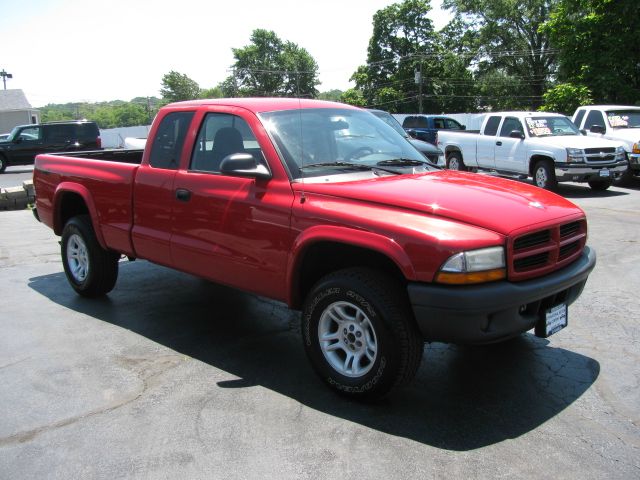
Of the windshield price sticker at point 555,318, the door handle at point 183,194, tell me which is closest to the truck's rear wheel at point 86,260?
the door handle at point 183,194

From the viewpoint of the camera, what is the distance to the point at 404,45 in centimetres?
6456

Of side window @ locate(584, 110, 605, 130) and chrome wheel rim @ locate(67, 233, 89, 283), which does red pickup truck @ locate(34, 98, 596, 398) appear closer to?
chrome wheel rim @ locate(67, 233, 89, 283)

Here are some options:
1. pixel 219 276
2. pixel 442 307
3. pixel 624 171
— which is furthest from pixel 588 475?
pixel 624 171

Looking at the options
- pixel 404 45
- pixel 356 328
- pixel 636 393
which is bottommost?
pixel 636 393

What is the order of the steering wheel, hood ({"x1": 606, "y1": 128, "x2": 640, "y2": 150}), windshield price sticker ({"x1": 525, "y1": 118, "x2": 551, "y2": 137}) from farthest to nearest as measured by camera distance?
hood ({"x1": 606, "y1": 128, "x2": 640, "y2": 150}), windshield price sticker ({"x1": 525, "y1": 118, "x2": 551, "y2": 137}), the steering wheel

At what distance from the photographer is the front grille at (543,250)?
3477mm

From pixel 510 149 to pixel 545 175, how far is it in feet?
4.04

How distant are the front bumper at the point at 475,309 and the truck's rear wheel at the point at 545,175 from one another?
10.5m

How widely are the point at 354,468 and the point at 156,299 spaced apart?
3.65 metres

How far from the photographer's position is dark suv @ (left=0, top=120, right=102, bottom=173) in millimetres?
23188

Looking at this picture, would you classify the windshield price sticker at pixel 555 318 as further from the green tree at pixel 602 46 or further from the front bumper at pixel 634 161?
the green tree at pixel 602 46

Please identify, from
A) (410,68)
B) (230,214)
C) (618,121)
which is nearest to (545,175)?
(618,121)

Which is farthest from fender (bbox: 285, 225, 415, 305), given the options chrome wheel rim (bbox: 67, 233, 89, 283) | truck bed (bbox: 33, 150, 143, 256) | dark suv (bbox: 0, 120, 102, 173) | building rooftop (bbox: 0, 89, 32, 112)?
building rooftop (bbox: 0, 89, 32, 112)

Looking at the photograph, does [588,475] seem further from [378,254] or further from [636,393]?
[378,254]
